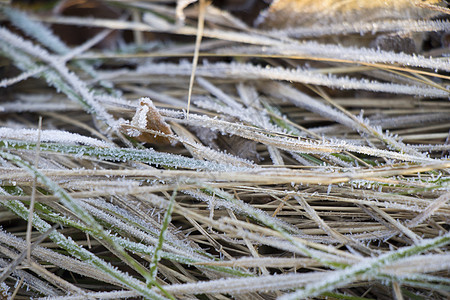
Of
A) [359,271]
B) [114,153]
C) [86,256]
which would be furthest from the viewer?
[114,153]

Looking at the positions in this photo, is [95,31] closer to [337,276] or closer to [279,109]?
[279,109]

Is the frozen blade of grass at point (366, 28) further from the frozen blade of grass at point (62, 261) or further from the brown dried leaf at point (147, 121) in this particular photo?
the frozen blade of grass at point (62, 261)

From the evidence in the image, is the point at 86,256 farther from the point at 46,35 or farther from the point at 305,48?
the point at 46,35

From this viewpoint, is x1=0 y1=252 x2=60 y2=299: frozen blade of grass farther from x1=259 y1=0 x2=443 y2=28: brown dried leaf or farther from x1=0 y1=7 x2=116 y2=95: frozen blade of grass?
x1=259 y1=0 x2=443 y2=28: brown dried leaf

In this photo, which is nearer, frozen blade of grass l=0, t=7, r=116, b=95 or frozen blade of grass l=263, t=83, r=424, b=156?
frozen blade of grass l=263, t=83, r=424, b=156

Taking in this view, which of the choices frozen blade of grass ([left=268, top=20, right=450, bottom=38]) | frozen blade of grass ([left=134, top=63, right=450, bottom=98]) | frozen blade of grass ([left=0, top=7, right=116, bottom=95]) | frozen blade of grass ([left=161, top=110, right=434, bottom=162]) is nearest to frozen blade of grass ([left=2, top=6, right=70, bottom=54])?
frozen blade of grass ([left=0, top=7, right=116, bottom=95])

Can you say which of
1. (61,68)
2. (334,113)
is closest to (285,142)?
(334,113)
